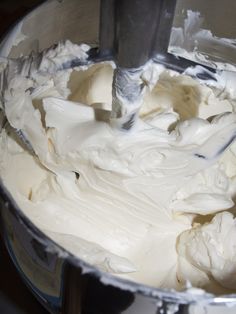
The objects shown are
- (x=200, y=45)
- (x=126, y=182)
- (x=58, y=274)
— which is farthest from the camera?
(x=200, y=45)

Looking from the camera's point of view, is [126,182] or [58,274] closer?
[58,274]

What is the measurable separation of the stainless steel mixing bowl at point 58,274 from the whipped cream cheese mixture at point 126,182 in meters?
0.05

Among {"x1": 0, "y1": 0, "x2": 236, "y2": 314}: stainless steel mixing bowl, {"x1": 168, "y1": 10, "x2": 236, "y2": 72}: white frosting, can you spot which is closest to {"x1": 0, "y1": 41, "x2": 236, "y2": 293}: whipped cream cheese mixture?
{"x1": 0, "y1": 0, "x2": 236, "y2": 314}: stainless steel mixing bowl

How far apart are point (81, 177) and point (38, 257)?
18cm

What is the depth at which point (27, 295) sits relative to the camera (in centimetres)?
64

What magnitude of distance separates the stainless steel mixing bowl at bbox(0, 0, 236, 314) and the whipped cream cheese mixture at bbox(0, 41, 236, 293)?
0.15ft

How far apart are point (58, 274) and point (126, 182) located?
0.61 feet

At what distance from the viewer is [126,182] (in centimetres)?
61

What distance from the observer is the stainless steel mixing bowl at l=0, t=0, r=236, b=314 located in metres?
0.40

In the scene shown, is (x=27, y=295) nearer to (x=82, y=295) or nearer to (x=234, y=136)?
(x=82, y=295)

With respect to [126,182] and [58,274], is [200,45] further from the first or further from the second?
[58,274]

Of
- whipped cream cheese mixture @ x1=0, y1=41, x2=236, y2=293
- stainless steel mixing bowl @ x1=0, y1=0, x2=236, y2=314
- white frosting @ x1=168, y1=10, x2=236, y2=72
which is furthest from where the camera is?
white frosting @ x1=168, y1=10, x2=236, y2=72

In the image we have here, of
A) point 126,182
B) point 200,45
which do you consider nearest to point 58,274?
point 126,182

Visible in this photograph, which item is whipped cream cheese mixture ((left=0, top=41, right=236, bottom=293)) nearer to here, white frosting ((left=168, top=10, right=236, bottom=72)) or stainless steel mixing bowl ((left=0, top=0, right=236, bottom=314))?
stainless steel mixing bowl ((left=0, top=0, right=236, bottom=314))
